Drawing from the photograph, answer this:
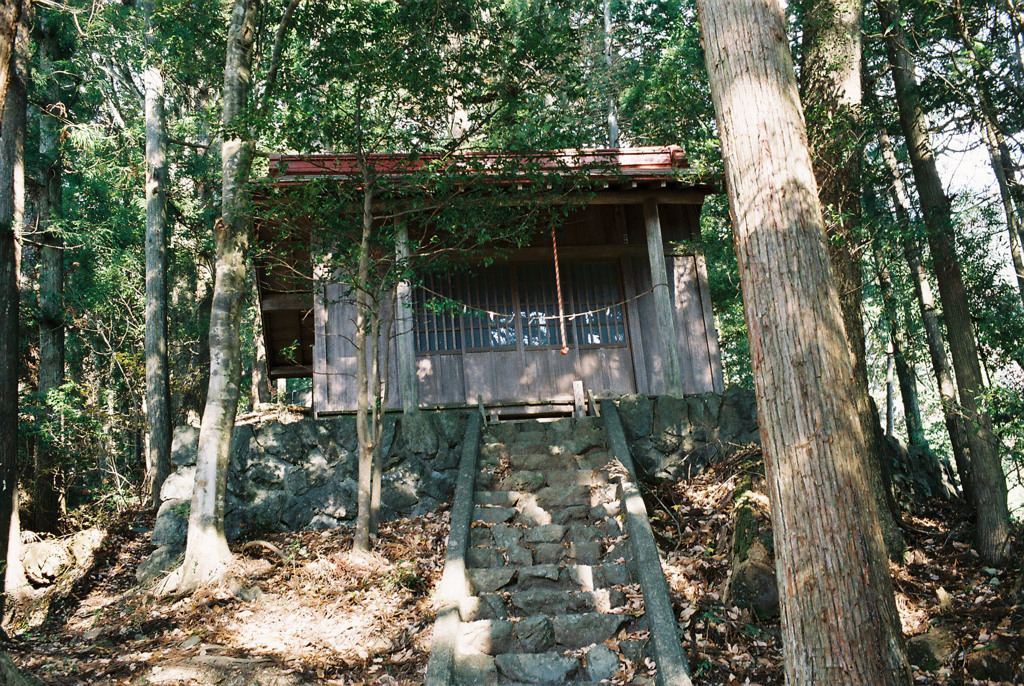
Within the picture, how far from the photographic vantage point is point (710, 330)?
1047 cm

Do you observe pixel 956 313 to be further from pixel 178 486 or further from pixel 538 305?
pixel 178 486

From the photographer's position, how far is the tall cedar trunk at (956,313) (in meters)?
7.74

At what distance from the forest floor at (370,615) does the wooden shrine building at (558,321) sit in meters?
2.61

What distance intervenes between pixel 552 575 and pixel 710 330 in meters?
5.67

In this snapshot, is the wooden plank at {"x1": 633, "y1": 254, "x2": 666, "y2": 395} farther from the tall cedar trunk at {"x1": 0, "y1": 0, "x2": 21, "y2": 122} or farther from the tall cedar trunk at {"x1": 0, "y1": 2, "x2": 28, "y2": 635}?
the tall cedar trunk at {"x1": 0, "y1": 0, "x2": 21, "y2": 122}

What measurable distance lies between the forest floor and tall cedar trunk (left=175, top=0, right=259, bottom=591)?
1.43 ft

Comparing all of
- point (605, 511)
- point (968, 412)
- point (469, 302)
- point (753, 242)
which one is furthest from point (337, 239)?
point (968, 412)

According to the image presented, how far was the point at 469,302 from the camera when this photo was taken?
35.2 feet

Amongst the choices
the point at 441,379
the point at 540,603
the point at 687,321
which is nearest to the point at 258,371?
the point at 441,379

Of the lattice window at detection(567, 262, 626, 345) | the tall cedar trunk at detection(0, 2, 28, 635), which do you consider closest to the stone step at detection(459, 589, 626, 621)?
the tall cedar trunk at detection(0, 2, 28, 635)

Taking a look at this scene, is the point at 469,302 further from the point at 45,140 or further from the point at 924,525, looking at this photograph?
the point at 45,140

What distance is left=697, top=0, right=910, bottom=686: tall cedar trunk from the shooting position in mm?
3463

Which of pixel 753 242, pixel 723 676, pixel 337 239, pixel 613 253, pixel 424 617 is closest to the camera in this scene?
pixel 753 242

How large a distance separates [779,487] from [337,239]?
20.0ft
